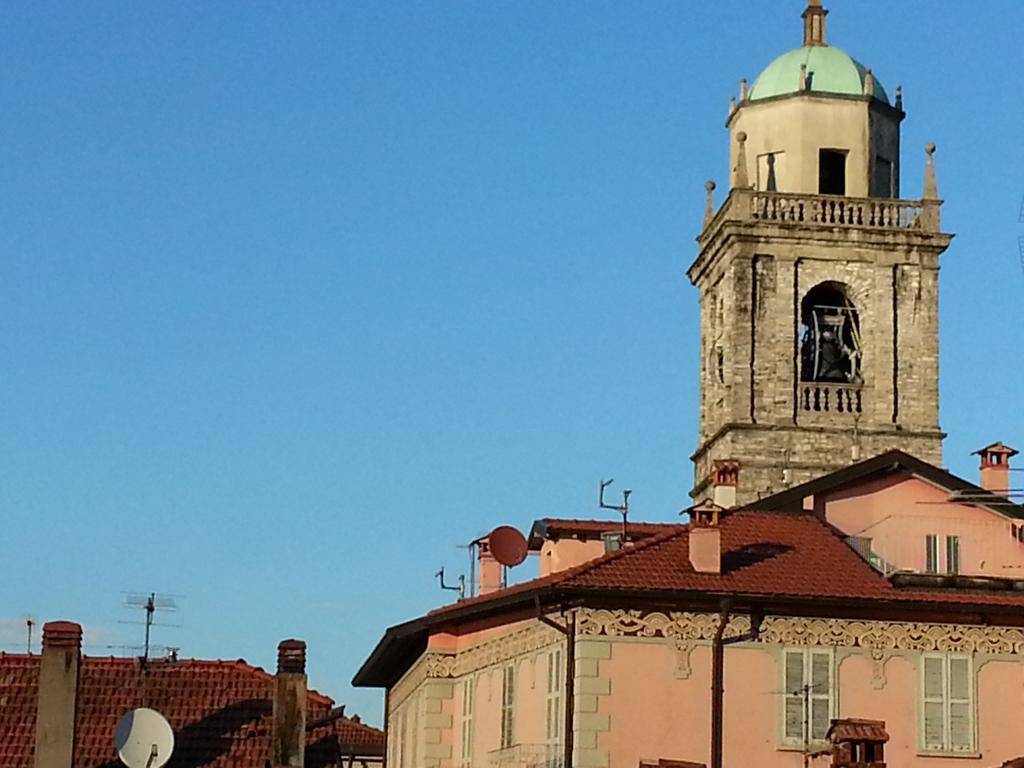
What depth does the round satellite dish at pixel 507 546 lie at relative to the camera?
4681cm

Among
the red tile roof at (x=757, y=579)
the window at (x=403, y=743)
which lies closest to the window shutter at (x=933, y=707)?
the red tile roof at (x=757, y=579)

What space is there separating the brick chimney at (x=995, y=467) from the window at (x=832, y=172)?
20.8 m

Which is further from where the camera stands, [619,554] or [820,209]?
[820,209]

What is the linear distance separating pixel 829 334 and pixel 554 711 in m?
29.4

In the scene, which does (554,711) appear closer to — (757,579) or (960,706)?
(757,579)

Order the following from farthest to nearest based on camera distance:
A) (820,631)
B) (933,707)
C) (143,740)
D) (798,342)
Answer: (798,342), (143,740), (933,707), (820,631)

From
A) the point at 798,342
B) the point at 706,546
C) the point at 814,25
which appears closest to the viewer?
the point at 706,546

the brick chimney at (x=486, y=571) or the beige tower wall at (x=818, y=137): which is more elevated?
the beige tower wall at (x=818, y=137)

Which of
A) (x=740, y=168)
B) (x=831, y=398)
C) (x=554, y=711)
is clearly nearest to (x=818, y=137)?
(x=740, y=168)

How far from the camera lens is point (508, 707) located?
44.1 metres

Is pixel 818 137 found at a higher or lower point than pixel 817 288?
higher

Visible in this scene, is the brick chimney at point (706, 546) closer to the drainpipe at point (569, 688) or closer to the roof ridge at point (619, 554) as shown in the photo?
the roof ridge at point (619, 554)

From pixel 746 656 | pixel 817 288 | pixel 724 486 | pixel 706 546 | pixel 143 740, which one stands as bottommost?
pixel 143 740

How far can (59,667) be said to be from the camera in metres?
47.8
